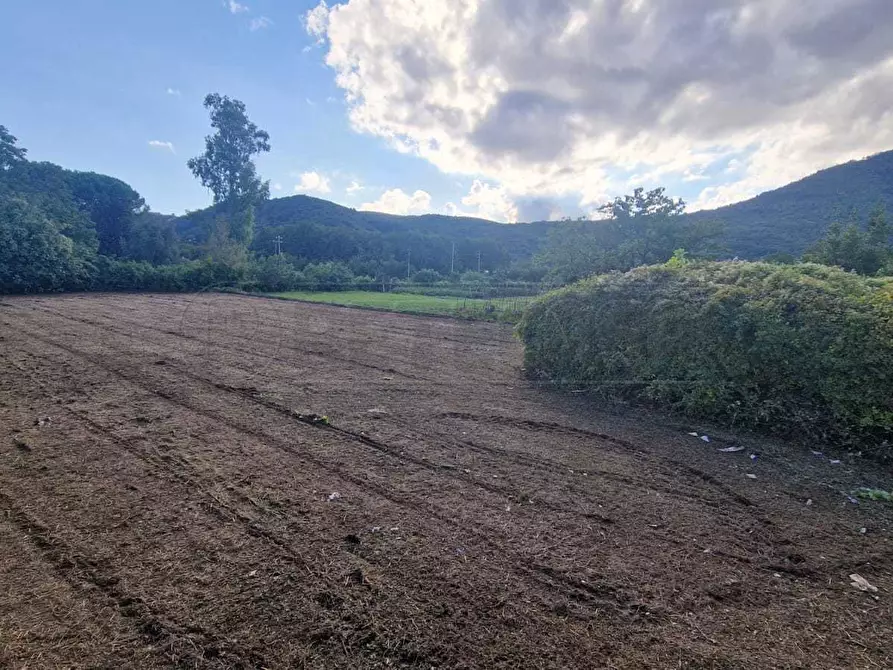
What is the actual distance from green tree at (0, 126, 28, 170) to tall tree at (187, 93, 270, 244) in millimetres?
11498

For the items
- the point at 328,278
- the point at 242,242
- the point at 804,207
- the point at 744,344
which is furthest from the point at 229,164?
the point at 804,207

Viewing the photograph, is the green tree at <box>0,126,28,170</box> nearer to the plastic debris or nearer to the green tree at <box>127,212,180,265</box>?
the green tree at <box>127,212,180,265</box>

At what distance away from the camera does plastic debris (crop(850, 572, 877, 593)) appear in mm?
2350

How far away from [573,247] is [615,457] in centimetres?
1944

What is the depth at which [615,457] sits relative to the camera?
398 cm

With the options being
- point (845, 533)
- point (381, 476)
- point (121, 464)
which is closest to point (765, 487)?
point (845, 533)

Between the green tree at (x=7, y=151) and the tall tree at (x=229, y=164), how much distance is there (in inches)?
453

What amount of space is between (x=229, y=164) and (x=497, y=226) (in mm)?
46382

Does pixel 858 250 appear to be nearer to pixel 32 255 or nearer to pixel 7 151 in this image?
pixel 32 255

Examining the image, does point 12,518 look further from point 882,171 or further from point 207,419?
point 882,171

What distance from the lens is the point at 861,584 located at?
2393 mm

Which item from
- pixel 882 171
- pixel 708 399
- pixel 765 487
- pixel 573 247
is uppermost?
pixel 882 171

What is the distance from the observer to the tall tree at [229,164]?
38656 mm

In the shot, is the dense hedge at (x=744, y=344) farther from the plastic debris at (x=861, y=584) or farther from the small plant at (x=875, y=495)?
the plastic debris at (x=861, y=584)
